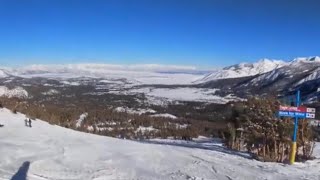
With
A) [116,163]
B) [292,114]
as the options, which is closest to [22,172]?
[116,163]

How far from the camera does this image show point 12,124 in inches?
1038

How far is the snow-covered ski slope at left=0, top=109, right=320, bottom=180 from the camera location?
15797mm

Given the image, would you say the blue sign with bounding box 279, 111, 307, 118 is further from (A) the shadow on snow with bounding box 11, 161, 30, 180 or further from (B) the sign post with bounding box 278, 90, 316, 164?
(A) the shadow on snow with bounding box 11, 161, 30, 180

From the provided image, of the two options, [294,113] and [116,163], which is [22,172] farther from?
[294,113]

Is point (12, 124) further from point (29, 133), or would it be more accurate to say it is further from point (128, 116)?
point (128, 116)

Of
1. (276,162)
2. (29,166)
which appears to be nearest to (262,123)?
(276,162)

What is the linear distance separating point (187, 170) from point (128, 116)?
551 feet

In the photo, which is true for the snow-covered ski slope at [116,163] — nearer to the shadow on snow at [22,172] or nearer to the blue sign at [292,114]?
the shadow on snow at [22,172]

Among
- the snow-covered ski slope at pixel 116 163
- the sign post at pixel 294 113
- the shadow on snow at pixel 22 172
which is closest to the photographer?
the shadow on snow at pixel 22 172

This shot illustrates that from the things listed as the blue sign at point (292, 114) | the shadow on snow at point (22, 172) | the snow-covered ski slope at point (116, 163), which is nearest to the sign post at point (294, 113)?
the blue sign at point (292, 114)

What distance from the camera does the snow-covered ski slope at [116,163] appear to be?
1580 cm

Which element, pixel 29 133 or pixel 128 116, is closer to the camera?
pixel 29 133

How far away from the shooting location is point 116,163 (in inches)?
694

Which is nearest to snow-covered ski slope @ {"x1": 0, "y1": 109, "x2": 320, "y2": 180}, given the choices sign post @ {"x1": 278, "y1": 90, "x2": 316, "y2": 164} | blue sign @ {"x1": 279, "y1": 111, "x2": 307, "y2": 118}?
sign post @ {"x1": 278, "y1": 90, "x2": 316, "y2": 164}
